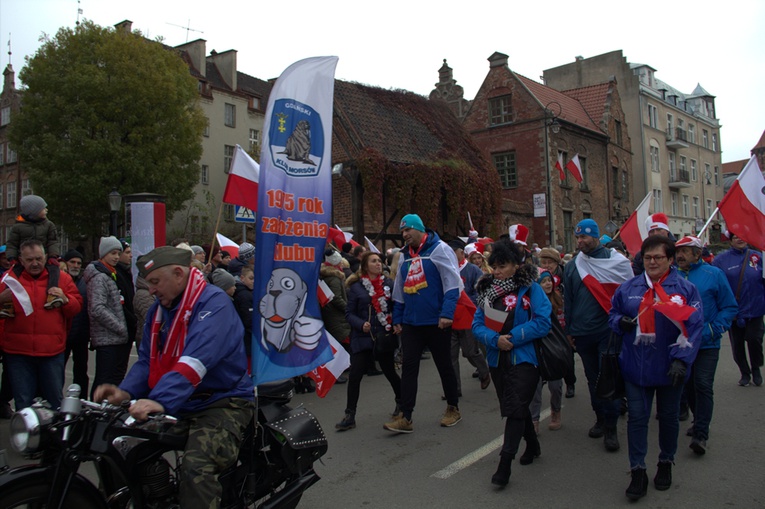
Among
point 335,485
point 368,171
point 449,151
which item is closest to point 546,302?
point 335,485

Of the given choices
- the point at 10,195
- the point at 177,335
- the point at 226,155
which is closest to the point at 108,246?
the point at 177,335

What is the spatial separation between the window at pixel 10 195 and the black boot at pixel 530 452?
4601 centimetres

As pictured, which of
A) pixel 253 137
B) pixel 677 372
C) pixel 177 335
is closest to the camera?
pixel 177 335

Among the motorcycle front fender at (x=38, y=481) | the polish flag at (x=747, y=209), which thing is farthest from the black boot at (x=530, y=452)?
the polish flag at (x=747, y=209)

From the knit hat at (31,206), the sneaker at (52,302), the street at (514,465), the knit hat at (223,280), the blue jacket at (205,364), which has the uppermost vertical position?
the knit hat at (31,206)

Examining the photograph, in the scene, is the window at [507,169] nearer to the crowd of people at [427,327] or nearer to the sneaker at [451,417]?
the crowd of people at [427,327]

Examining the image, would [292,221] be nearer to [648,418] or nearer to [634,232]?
[648,418]

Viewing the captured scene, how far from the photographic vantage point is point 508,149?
33250 mm

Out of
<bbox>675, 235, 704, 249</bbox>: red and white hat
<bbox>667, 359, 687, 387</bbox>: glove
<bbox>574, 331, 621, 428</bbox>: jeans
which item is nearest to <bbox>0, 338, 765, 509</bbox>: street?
<bbox>574, 331, 621, 428</bbox>: jeans

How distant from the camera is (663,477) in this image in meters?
4.54

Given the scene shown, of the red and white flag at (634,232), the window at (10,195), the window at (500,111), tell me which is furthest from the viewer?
the window at (10,195)

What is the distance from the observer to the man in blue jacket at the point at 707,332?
536 cm

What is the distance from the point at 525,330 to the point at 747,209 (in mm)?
4692

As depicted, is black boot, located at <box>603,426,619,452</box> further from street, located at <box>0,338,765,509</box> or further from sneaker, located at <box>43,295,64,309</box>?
sneaker, located at <box>43,295,64,309</box>
